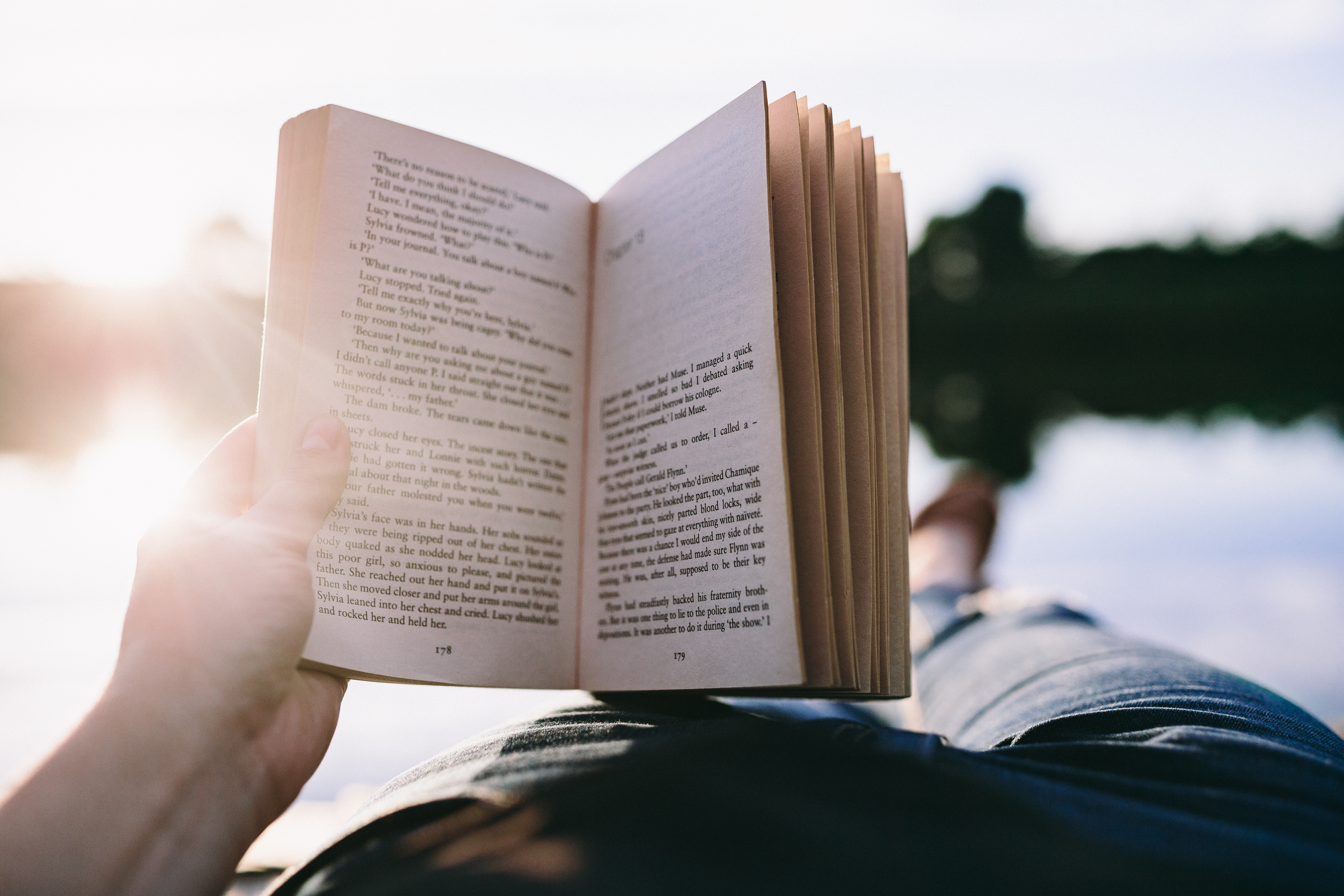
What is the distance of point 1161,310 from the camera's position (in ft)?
37.5

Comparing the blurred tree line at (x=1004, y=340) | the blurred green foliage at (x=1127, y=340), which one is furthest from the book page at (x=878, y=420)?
the blurred green foliage at (x=1127, y=340)

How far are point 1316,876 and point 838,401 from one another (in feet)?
1.50

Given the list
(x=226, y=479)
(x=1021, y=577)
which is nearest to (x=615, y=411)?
(x=226, y=479)

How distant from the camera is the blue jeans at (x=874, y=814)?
391 mm

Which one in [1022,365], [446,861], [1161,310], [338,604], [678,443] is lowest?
[446,861]

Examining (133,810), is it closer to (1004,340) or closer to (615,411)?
(615,411)

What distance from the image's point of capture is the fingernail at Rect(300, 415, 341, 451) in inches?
28.6

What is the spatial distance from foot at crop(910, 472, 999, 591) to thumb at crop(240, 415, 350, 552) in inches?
68.0

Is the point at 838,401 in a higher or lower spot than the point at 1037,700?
higher

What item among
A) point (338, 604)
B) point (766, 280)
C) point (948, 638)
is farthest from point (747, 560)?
point (948, 638)

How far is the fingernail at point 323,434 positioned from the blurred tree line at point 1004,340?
2.87 ft

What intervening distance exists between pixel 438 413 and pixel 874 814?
581 mm

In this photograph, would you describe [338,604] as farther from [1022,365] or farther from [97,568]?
[1022,365]

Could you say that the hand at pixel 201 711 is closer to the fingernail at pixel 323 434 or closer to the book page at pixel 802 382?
the fingernail at pixel 323 434
